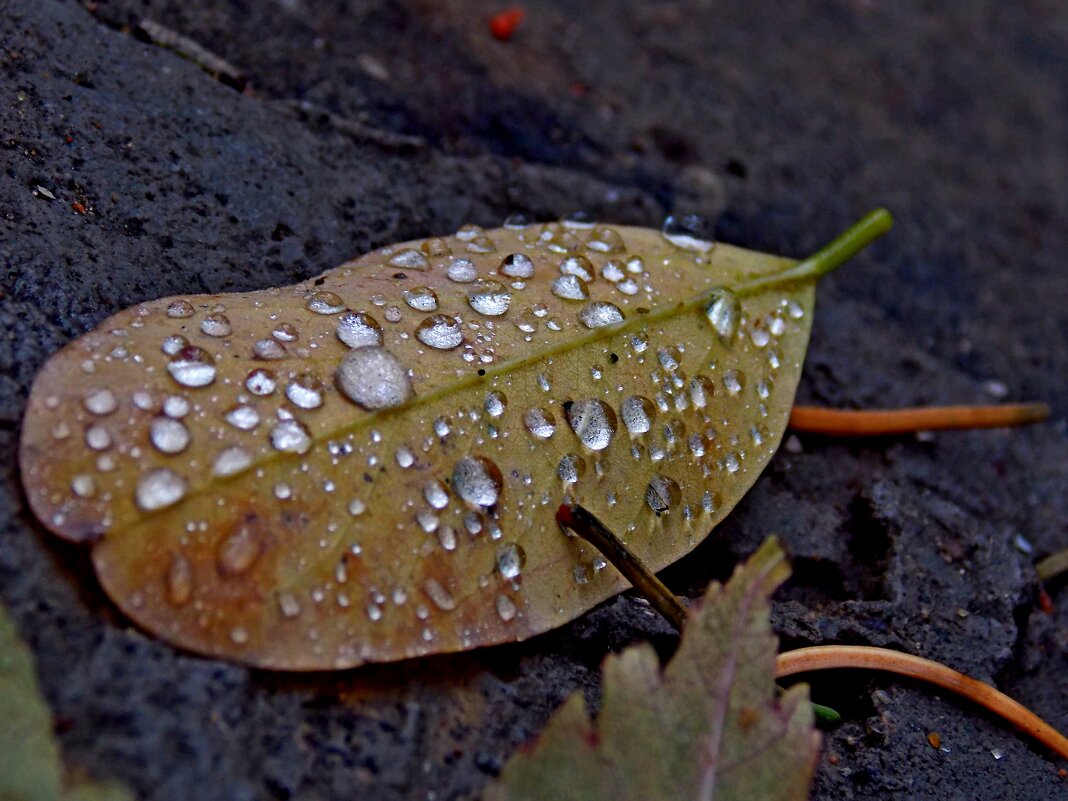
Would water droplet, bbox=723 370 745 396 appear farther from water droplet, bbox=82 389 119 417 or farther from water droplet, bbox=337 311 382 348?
water droplet, bbox=82 389 119 417

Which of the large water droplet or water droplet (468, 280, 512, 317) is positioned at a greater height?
water droplet (468, 280, 512, 317)

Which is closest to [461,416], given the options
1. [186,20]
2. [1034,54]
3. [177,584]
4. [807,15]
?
[177,584]

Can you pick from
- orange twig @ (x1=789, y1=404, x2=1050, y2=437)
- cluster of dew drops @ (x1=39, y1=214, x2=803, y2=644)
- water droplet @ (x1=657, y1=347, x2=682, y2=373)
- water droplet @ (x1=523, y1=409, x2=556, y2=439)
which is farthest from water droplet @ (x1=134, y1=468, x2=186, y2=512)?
orange twig @ (x1=789, y1=404, x2=1050, y2=437)

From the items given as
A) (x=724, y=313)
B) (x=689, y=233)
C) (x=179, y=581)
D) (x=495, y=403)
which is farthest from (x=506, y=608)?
(x=689, y=233)

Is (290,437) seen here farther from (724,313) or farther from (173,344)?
(724,313)

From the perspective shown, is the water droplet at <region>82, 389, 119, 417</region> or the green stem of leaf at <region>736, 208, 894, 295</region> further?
the green stem of leaf at <region>736, 208, 894, 295</region>

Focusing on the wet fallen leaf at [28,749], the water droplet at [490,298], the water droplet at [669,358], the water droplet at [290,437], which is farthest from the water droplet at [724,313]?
the wet fallen leaf at [28,749]

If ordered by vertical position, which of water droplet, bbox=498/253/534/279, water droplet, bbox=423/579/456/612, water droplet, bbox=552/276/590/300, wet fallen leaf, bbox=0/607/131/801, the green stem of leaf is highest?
the green stem of leaf

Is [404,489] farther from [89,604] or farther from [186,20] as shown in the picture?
[186,20]
